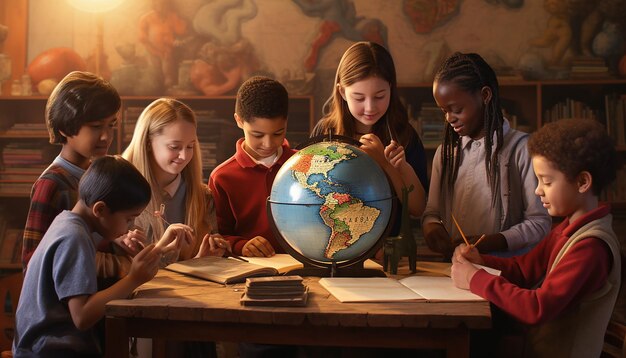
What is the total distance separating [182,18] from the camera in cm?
680

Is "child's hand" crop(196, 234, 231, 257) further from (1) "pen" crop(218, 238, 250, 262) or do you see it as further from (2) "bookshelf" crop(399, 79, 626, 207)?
(2) "bookshelf" crop(399, 79, 626, 207)

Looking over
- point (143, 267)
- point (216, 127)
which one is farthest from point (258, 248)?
point (216, 127)

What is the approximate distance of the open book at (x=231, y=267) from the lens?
2582mm

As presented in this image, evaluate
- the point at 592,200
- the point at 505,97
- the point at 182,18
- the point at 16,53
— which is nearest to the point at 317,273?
the point at 592,200

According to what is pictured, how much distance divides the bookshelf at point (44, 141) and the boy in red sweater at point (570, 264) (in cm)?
402

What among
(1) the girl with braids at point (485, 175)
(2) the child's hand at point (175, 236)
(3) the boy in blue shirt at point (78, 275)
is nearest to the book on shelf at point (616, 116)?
(1) the girl with braids at point (485, 175)

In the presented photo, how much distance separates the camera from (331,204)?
2527 millimetres

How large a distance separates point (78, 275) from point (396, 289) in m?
0.96

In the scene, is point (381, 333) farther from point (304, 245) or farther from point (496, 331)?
point (496, 331)

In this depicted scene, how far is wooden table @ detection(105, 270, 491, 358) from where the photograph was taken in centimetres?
215

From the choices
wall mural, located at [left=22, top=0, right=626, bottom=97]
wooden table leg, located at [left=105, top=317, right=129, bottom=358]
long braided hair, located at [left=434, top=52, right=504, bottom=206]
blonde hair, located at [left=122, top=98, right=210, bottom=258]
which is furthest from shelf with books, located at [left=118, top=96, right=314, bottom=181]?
wooden table leg, located at [left=105, top=317, right=129, bottom=358]

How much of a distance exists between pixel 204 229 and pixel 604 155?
1.54 m

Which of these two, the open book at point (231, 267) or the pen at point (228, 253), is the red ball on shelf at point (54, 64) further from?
the open book at point (231, 267)

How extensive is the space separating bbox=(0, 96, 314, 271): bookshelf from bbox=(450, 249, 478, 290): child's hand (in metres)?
3.99
